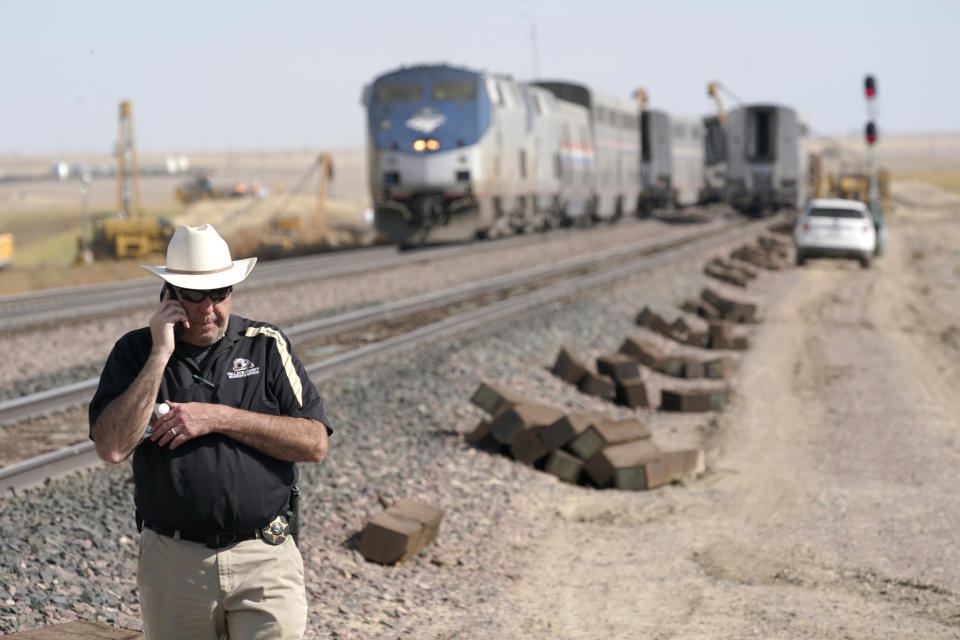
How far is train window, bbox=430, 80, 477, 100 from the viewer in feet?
83.9

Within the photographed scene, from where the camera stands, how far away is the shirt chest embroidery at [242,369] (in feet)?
11.8

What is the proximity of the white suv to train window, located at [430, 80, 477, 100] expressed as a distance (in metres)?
8.67

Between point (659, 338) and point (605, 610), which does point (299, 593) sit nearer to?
point (605, 610)

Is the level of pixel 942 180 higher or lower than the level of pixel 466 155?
lower

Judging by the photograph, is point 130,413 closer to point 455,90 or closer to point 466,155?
point 466,155

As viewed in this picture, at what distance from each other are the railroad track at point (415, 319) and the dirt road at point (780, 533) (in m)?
3.22

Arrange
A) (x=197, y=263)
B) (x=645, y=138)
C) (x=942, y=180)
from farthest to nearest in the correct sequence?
(x=942, y=180) < (x=645, y=138) < (x=197, y=263)

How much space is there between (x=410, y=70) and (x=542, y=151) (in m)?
5.72

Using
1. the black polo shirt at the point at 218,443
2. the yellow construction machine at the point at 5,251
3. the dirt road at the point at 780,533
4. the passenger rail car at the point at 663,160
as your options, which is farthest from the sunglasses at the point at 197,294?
the passenger rail car at the point at 663,160

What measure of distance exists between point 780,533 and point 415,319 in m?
8.37

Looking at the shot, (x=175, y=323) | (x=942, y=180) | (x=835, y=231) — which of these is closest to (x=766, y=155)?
(x=835, y=231)

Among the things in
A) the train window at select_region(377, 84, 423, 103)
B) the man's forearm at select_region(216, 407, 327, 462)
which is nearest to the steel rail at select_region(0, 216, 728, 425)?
the train window at select_region(377, 84, 423, 103)

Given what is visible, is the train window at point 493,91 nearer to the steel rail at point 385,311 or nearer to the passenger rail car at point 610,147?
the steel rail at point 385,311

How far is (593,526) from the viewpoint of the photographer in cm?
778
